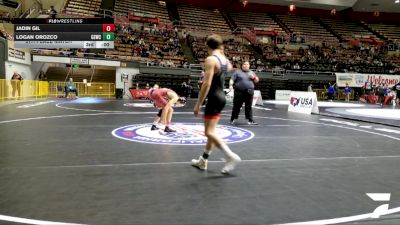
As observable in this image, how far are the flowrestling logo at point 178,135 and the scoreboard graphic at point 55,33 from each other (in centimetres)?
962

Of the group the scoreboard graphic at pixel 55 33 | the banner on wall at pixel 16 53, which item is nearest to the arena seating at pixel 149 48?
the banner on wall at pixel 16 53

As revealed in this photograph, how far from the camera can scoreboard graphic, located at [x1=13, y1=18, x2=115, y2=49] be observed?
16234 millimetres

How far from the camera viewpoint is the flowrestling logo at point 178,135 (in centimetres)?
628

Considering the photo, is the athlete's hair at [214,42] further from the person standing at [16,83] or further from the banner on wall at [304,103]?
the person standing at [16,83]

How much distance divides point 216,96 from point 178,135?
2801 millimetres

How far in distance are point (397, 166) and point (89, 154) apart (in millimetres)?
4206

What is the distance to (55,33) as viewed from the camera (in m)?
16.2

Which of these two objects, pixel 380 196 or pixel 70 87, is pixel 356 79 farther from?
pixel 380 196

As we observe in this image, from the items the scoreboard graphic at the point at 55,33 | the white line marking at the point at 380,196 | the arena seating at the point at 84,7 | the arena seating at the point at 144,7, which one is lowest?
the white line marking at the point at 380,196

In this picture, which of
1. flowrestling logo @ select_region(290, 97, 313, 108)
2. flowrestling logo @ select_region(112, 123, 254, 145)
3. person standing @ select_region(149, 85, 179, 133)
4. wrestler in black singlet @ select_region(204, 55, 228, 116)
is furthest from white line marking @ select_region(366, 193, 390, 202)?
flowrestling logo @ select_region(290, 97, 313, 108)

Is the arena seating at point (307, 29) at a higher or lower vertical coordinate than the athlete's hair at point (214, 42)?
higher

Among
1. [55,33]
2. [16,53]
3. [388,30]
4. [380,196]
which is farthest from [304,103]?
[388,30]

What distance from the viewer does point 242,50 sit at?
34.4 m

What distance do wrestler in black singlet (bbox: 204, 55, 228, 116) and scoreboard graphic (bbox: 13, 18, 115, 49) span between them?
13372mm
